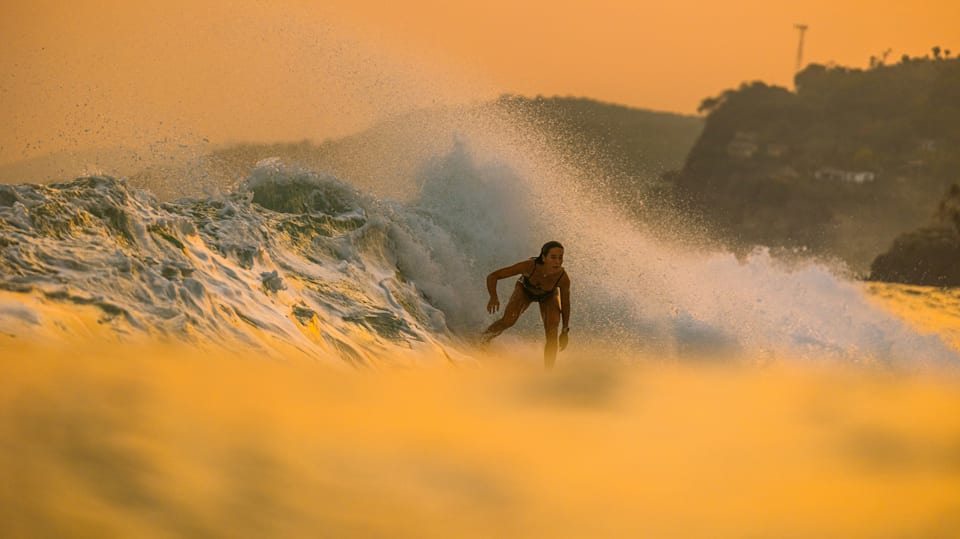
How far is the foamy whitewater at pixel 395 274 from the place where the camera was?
382 inches

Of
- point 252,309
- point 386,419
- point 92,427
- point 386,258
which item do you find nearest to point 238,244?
point 252,309

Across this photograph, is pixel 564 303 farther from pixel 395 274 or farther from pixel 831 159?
pixel 831 159

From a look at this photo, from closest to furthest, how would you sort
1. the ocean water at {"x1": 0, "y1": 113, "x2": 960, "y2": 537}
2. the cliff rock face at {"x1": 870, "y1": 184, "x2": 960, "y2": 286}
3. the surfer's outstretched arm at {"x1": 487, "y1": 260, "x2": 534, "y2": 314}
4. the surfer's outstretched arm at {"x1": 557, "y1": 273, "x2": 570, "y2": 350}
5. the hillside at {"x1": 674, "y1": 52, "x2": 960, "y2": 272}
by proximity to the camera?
1. the ocean water at {"x1": 0, "y1": 113, "x2": 960, "y2": 537}
2. the surfer's outstretched arm at {"x1": 487, "y1": 260, "x2": 534, "y2": 314}
3. the surfer's outstretched arm at {"x1": 557, "y1": 273, "x2": 570, "y2": 350}
4. the cliff rock face at {"x1": 870, "y1": 184, "x2": 960, "y2": 286}
5. the hillside at {"x1": 674, "y1": 52, "x2": 960, "y2": 272}

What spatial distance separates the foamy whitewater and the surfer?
1.04 metres

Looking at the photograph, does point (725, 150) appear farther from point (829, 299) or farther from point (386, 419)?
point (386, 419)

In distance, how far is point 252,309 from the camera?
1062 cm

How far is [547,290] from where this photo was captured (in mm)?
11227

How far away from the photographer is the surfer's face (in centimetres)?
1080

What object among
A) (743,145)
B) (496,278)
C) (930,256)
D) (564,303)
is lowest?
(930,256)

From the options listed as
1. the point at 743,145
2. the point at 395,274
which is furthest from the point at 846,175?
A: the point at 395,274

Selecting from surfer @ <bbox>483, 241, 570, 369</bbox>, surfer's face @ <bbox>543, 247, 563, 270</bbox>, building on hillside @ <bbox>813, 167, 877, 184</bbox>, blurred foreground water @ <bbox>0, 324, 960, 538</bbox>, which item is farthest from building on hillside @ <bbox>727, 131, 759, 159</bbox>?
blurred foreground water @ <bbox>0, 324, 960, 538</bbox>

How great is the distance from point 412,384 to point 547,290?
1.77 m

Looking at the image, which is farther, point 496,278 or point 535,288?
point 535,288

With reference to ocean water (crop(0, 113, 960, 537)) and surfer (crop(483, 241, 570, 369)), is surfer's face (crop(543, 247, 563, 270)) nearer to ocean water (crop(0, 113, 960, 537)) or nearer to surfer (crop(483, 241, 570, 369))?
surfer (crop(483, 241, 570, 369))
